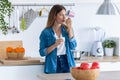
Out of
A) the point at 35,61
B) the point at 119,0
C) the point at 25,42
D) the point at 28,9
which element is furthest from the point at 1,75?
the point at 119,0

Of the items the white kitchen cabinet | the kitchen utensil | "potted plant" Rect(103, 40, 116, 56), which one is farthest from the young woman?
"potted plant" Rect(103, 40, 116, 56)

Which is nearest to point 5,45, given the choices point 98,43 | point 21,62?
point 21,62

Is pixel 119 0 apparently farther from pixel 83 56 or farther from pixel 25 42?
pixel 25 42

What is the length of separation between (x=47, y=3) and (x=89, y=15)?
0.65 m

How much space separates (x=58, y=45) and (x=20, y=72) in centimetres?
60

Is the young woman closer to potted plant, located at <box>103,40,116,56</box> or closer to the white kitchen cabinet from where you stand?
the white kitchen cabinet

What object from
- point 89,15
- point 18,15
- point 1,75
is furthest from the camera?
point 89,15

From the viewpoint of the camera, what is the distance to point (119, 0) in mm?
5223

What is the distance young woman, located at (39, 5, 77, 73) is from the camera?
13.3 ft

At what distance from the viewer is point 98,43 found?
5.05 m

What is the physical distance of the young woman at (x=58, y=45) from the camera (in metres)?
4.07

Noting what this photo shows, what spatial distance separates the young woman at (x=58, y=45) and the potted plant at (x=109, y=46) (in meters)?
1.12

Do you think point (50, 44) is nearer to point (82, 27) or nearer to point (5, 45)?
point (5, 45)

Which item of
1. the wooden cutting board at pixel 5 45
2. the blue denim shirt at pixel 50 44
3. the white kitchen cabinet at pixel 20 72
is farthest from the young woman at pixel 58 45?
the wooden cutting board at pixel 5 45
